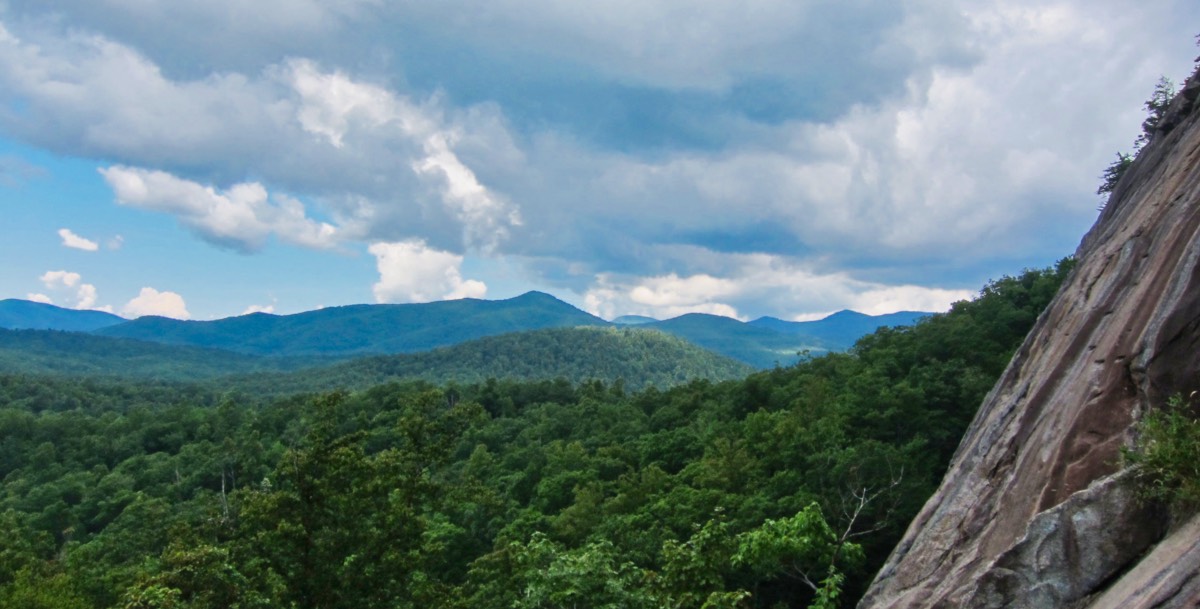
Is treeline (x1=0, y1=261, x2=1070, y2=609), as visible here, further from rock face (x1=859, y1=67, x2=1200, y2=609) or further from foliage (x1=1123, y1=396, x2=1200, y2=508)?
foliage (x1=1123, y1=396, x2=1200, y2=508)

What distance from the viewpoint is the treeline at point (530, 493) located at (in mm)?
15023

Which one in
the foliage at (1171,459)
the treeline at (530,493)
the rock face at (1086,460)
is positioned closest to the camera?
the foliage at (1171,459)

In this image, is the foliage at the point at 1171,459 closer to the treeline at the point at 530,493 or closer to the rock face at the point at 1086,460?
the rock face at the point at 1086,460

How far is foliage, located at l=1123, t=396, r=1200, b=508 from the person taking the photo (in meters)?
10.2

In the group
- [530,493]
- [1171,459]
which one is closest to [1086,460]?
[1171,459]

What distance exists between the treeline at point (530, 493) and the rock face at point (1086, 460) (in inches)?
86.7

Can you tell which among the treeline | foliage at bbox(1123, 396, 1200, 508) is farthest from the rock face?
the treeline

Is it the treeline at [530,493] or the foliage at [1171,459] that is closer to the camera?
the foliage at [1171,459]

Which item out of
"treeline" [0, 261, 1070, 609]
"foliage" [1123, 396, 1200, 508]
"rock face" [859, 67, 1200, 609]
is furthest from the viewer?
"treeline" [0, 261, 1070, 609]

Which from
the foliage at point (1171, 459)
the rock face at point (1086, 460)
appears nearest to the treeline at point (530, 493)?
the rock face at point (1086, 460)

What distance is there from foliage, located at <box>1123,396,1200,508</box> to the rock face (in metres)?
0.40

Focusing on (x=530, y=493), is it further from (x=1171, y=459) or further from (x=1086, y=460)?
(x=1171, y=459)

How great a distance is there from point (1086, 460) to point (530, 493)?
5451 centimetres

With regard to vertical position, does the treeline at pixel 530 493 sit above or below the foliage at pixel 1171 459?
below
